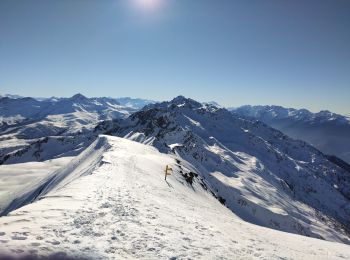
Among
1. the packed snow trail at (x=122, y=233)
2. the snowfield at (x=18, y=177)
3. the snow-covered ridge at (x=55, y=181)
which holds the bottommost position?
the snowfield at (x=18, y=177)

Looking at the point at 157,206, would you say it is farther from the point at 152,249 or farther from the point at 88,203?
the point at 152,249

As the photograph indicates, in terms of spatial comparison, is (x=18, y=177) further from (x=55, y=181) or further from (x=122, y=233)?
(x=122, y=233)

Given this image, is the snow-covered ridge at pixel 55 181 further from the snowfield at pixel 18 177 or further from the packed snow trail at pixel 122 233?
the packed snow trail at pixel 122 233

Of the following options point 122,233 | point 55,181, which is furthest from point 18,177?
point 122,233

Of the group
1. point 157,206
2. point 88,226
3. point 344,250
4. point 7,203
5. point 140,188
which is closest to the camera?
point 88,226

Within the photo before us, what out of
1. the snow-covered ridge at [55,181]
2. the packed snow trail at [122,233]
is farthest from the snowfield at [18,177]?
the packed snow trail at [122,233]

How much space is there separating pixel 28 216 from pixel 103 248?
470 centimetres

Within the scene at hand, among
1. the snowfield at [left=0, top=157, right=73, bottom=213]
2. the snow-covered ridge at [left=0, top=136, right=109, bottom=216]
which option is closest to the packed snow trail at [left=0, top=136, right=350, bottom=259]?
the snow-covered ridge at [left=0, top=136, right=109, bottom=216]

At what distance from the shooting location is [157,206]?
71.3 ft

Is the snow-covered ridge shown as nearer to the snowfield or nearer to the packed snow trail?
the snowfield

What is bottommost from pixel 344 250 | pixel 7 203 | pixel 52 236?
pixel 7 203

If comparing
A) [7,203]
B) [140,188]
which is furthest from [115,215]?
[7,203]

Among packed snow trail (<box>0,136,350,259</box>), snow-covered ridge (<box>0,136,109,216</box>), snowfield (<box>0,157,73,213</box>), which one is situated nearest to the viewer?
packed snow trail (<box>0,136,350,259</box>)

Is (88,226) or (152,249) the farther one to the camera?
(88,226)
